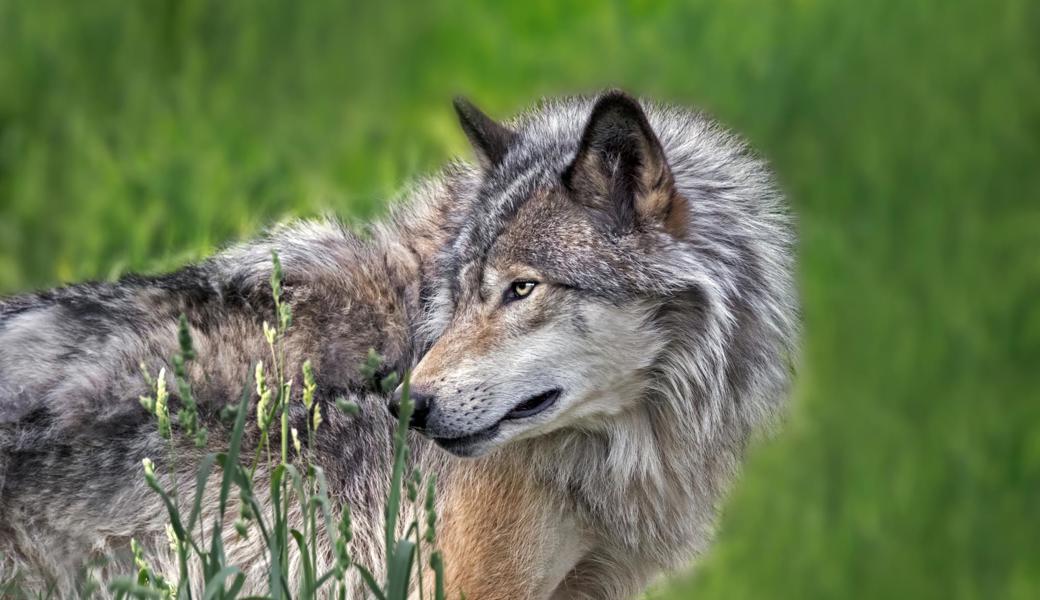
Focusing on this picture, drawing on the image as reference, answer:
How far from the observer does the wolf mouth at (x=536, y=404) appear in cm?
377

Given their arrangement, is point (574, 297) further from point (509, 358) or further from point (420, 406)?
point (420, 406)

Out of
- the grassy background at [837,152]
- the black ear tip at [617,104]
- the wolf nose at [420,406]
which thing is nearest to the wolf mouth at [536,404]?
the wolf nose at [420,406]

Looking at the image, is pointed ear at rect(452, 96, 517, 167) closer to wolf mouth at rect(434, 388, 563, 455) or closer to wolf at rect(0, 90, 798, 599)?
wolf at rect(0, 90, 798, 599)

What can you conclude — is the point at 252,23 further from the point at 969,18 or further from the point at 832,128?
the point at 969,18

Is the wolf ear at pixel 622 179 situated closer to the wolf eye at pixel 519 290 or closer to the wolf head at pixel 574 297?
the wolf head at pixel 574 297

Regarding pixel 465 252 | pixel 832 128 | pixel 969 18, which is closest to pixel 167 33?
pixel 832 128

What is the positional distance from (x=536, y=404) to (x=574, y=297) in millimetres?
310

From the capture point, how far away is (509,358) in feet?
12.3

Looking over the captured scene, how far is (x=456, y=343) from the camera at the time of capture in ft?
12.5

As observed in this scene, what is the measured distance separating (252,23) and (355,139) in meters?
1.56

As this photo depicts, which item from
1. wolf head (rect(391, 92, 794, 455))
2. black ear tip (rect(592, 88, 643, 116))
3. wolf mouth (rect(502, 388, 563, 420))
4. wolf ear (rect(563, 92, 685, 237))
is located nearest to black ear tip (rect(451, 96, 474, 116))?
wolf head (rect(391, 92, 794, 455))

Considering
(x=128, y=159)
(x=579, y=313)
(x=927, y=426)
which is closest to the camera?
(x=579, y=313)

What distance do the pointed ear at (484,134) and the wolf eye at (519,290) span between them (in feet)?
1.76

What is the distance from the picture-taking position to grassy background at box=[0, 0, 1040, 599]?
11.2m
